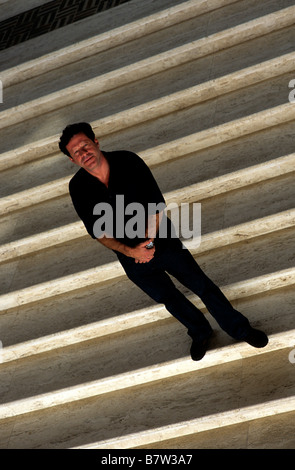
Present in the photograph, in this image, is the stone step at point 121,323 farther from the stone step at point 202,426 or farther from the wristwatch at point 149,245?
the wristwatch at point 149,245

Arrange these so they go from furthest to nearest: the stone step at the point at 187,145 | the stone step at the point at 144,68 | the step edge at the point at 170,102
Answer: the stone step at the point at 144,68, the step edge at the point at 170,102, the stone step at the point at 187,145

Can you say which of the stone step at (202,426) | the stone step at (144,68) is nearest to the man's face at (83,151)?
the stone step at (202,426)

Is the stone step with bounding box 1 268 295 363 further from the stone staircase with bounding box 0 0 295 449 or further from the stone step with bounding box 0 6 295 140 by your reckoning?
the stone step with bounding box 0 6 295 140

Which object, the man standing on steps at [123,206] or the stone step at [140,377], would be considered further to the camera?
the stone step at [140,377]

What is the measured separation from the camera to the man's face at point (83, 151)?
2.44 m

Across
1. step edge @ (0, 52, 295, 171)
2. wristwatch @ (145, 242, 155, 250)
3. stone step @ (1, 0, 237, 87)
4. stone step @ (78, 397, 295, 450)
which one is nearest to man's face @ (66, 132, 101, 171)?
wristwatch @ (145, 242, 155, 250)

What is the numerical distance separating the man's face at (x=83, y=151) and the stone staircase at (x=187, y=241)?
1.08 metres

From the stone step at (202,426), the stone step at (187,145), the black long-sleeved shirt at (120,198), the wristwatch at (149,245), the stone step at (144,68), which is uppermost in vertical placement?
the black long-sleeved shirt at (120,198)

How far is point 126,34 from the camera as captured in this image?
4.85m

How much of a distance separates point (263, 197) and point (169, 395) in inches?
49.1

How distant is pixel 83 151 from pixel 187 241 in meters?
1.18

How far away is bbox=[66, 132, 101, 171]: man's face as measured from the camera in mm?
2445

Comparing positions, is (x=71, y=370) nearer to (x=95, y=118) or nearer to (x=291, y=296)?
(x=291, y=296)
